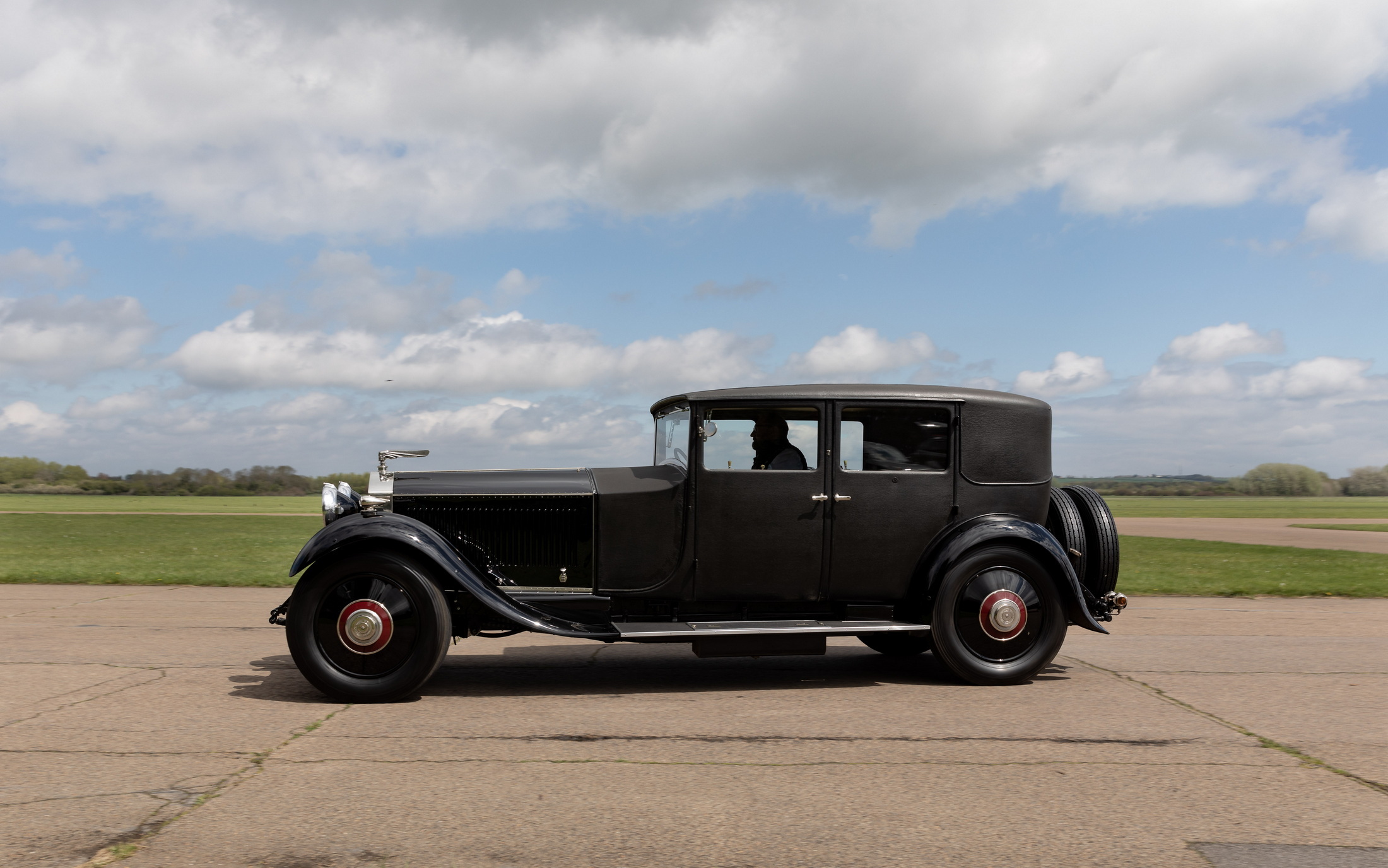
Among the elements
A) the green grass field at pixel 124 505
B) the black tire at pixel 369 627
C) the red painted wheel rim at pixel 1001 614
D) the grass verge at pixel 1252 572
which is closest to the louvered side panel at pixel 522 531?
the black tire at pixel 369 627

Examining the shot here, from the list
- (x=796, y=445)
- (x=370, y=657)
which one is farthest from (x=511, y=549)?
(x=796, y=445)

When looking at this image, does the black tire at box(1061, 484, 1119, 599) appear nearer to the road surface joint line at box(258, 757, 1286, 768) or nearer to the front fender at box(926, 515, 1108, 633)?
the front fender at box(926, 515, 1108, 633)

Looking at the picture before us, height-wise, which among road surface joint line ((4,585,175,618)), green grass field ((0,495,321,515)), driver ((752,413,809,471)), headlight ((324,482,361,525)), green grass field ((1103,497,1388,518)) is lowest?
green grass field ((0,495,321,515))

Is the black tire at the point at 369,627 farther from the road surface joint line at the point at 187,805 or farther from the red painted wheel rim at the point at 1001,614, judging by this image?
the red painted wheel rim at the point at 1001,614

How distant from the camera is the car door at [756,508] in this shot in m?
5.86

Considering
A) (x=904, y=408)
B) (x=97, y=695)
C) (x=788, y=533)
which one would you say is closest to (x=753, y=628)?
(x=788, y=533)

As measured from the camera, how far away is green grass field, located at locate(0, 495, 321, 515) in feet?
181

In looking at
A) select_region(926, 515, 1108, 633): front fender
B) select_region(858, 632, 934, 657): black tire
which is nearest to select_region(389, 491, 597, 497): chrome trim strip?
select_region(926, 515, 1108, 633): front fender

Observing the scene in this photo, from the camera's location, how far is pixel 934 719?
509 cm

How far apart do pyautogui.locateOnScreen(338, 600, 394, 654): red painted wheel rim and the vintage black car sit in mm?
463

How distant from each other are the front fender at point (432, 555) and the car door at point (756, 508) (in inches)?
34.1

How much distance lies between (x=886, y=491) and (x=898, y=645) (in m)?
1.71

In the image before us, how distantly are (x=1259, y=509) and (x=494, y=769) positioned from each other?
72230mm

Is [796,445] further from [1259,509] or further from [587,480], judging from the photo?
[1259,509]
